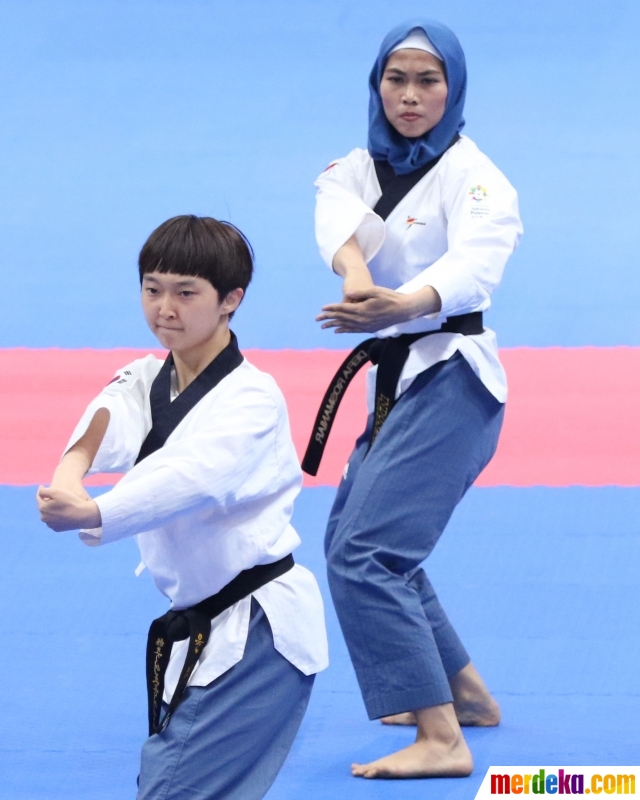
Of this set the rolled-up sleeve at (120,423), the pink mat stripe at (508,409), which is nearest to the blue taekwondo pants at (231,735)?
the rolled-up sleeve at (120,423)

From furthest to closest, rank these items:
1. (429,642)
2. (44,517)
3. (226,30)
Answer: (226,30)
(429,642)
(44,517)

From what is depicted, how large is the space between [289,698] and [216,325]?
66cm

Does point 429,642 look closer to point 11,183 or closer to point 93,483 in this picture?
point 93,483

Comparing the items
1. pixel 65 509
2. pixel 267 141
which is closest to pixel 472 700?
pixel 65 509

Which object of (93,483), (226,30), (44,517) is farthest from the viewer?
(226,30)

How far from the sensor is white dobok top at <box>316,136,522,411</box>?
3.07 m

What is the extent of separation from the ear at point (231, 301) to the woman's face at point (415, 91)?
3.10 feet

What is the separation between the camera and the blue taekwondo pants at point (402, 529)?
309 cm

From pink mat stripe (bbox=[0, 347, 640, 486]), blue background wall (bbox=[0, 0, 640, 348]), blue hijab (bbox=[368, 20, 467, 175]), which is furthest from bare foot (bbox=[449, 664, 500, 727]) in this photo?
blue background wall (bbox=[0, 0, 640, 348])

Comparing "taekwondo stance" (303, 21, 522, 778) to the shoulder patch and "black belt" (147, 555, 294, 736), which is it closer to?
the shoulder patch

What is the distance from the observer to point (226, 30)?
9492mm

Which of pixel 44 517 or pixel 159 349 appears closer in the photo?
pixel 44 517

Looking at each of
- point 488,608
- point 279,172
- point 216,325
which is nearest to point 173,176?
point 279,172

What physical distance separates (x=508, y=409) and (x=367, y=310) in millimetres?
2919
